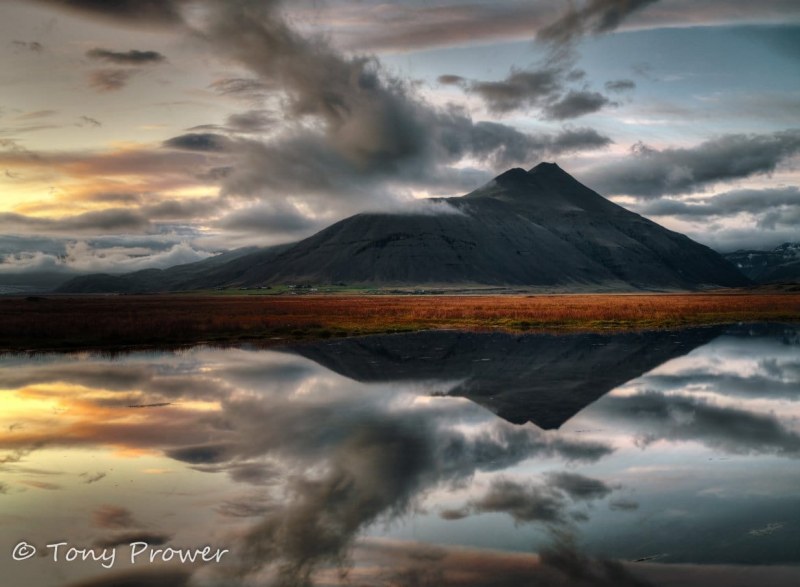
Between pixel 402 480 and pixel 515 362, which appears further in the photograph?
pixel 515 362

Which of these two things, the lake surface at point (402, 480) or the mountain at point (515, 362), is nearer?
the lake surface at point (402, 480)

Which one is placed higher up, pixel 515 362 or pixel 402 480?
pixel 515 362

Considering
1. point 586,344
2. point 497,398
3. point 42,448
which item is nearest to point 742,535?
point 497,398

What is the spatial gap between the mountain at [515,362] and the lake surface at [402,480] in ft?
1.07

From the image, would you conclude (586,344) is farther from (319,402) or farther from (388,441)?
(388,441)

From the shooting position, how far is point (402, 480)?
14805 mm

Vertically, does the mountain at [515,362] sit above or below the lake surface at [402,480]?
above

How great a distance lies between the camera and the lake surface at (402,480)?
1043 cm

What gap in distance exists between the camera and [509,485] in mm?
14609

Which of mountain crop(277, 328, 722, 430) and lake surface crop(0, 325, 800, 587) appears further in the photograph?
mountain crop(277, 328, 722, 430)

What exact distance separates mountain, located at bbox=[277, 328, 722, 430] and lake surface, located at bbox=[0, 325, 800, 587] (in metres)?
0.33

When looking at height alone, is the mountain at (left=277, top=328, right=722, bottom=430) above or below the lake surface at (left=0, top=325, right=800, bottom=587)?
above

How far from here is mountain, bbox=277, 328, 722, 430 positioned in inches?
1037

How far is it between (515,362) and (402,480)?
24804 millimetres
